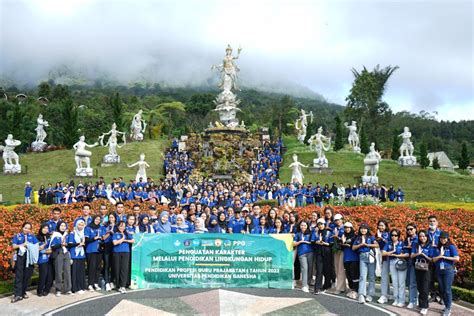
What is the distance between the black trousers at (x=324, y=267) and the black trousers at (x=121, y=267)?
13.2 ft

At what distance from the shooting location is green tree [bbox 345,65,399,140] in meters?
53.3

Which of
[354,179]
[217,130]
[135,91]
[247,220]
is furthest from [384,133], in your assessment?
[135,91]

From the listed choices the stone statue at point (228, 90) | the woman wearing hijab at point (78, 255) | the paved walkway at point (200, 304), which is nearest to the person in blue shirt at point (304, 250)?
the paved walkway at point (200, 304)

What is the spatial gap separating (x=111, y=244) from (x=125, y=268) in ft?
1.95

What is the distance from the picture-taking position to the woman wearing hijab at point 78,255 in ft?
30.6

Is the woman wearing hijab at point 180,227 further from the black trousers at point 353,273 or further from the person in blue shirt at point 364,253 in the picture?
the person in blue shirt at point 364,253

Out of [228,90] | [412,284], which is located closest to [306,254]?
[412,284]

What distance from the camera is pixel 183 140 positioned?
41938 millimetres

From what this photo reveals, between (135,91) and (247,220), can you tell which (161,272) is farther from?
(135,91)

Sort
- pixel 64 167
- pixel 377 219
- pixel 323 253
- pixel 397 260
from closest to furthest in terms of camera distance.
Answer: pixel 397 260, pixel 323 253, pixel 377 219, pixel 64 167

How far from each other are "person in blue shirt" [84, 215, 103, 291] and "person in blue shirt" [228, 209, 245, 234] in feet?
9.78

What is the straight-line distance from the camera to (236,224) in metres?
10.6

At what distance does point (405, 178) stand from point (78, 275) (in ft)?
84.9

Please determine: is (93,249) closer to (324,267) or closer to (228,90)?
(324,267)
